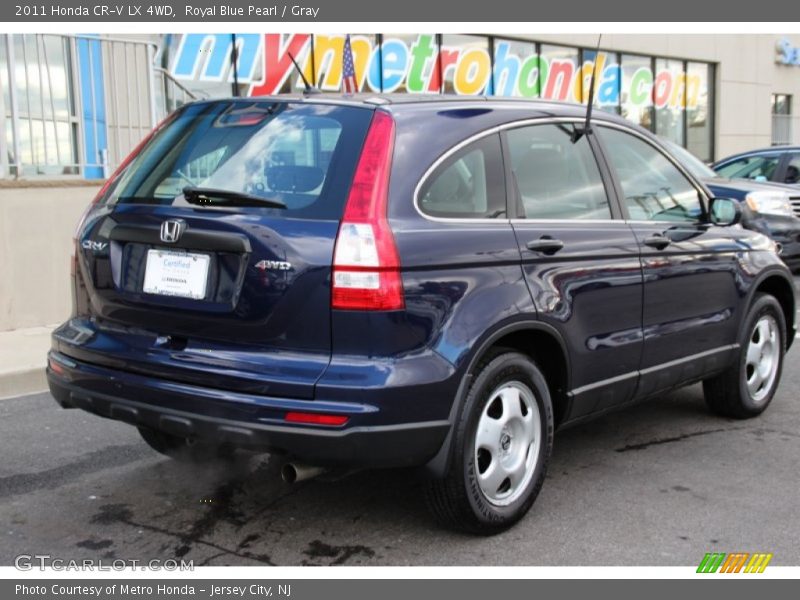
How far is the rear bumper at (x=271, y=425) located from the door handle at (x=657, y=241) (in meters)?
1.76

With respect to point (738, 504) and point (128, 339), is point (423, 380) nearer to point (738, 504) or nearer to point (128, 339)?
point (128, 339)

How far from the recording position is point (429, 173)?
3812 millimetres

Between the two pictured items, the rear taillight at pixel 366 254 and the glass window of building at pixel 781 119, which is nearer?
the rear taillight at pixel 366 254

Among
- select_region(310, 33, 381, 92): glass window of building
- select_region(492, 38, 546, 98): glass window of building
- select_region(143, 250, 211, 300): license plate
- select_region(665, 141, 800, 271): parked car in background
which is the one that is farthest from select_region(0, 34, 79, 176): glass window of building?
select_region(492, 38, 546, 98): glass window of building

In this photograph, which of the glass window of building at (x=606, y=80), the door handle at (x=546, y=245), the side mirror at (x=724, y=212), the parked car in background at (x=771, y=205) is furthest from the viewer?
the glass window of building at (x=606, y=80)

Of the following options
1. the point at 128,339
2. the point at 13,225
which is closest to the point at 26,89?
the point at 13,225

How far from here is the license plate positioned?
3701mm

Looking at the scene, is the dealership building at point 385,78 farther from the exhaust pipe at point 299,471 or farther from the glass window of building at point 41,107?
the exhaust pipe at point 299,471

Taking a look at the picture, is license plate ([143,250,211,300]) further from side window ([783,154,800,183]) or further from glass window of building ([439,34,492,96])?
glass window of building ([439,34,492,96])

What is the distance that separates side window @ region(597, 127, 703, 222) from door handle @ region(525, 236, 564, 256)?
78 centimetres

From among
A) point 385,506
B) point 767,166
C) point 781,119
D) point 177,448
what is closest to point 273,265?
point 385,506

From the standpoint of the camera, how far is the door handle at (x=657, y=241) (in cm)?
483

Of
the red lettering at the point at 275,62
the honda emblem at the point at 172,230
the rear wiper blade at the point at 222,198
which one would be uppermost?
the red lettering at the point at 275,62

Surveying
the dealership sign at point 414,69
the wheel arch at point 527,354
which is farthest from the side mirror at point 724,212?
the dealership sign at point 414,69
